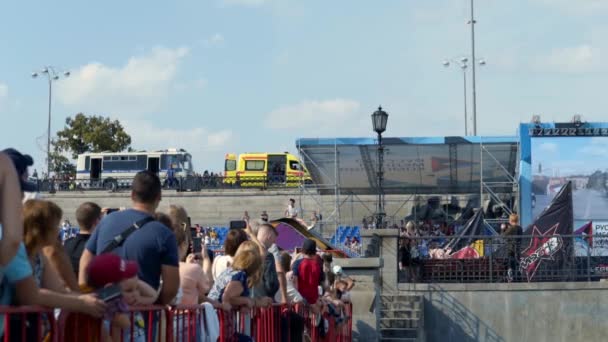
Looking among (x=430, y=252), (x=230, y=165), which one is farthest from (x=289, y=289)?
(x=230, y=165)

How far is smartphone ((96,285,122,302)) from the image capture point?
5.87 metres

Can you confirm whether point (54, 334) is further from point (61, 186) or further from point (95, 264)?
point (61, 186)

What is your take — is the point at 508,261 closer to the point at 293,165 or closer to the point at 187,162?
the point at 293,165

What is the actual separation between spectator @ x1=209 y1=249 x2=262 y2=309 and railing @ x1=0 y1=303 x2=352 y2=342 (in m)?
0.12

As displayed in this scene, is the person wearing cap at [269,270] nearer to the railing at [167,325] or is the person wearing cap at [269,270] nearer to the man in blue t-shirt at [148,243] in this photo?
the railing at [167,325]

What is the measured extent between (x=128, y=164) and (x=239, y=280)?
55.0 m

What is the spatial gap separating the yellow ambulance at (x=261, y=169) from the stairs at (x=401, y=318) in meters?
35.6

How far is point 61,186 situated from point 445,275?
40.2 meters

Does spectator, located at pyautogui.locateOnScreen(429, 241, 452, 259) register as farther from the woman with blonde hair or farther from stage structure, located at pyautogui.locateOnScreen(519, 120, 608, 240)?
the woman with blonde hair

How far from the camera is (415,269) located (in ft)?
74.9

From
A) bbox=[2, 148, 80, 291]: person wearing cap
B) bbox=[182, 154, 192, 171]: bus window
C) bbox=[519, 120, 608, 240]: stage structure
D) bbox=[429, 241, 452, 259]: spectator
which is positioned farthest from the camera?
bbox=[182, 154, 192, 171]: bus window

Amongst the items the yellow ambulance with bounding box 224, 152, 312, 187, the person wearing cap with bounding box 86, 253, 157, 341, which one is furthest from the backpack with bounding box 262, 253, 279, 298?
the yellow ambulance with bounding box 224, 152, 312, 187

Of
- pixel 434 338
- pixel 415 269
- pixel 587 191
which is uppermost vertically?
pixel 587 191

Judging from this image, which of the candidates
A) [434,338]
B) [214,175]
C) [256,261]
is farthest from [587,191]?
[214,175]
